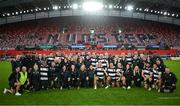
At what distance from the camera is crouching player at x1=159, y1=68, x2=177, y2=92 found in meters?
14.3

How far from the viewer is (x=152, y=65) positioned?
16.5 meters

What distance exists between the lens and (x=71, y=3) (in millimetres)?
47875

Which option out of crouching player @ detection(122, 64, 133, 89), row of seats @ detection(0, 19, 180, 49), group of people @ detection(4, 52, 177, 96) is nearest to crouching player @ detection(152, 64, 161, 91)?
group of people @ detection(4, 52, 177, 96)

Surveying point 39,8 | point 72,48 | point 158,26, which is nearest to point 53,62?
point 72,48

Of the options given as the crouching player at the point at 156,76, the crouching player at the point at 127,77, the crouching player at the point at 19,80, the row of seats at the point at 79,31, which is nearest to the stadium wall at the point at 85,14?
the row of seats at the point at 79,31

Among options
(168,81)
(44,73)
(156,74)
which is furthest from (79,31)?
(168,81)

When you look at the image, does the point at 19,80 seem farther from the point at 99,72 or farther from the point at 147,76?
the point at 147,76

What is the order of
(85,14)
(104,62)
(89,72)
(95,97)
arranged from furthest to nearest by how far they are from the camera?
(85,14) < (104,62) < (89,72) < (95,97)

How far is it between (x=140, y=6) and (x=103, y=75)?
3715 centimetres

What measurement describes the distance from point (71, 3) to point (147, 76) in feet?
113

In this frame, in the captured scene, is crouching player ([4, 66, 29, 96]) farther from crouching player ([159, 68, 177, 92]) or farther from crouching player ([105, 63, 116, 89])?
crouching player ([159, 68, 177, 92])

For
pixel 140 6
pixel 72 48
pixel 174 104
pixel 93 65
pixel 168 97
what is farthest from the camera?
pixel 140 6

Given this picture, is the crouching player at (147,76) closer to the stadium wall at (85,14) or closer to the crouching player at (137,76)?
the crouching player at (137,76)

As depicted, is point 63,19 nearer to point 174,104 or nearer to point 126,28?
point 126,28
